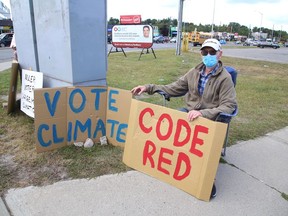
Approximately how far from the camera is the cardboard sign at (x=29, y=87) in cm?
421

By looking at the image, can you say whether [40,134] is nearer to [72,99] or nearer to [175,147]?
[72,99]

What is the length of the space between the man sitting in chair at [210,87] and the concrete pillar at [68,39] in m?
0.88

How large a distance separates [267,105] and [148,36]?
10.3 metres

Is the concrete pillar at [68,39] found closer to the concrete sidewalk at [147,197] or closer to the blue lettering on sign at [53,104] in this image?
the blue lettering on sign at [53,104]

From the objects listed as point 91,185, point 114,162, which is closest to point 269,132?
point 114,162

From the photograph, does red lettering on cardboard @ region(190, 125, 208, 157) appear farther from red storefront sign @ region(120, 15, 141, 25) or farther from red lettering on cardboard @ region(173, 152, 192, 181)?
red storefront sign @ region(120, 15, 141, 25)

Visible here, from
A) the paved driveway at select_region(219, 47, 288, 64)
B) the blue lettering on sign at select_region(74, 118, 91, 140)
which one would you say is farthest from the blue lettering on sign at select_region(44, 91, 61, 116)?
the paved driveway at select_region(219, 47, 288, 64)

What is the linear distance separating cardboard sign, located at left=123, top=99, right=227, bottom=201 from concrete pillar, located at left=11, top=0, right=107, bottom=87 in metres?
1.00

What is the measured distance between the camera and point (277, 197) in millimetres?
2725

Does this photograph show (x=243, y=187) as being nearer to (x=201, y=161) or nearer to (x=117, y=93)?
(x=201, y=161)

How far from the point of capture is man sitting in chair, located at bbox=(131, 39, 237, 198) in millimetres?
2777

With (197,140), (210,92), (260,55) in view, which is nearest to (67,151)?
(197,140)

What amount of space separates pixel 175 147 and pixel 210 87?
0.77 metres

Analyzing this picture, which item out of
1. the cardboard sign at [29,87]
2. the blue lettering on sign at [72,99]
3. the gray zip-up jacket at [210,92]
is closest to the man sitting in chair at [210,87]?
the gray zip-up jacket at [210,92]
